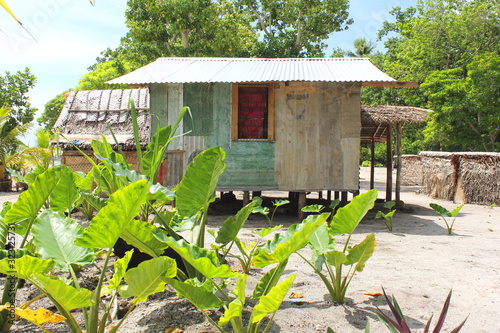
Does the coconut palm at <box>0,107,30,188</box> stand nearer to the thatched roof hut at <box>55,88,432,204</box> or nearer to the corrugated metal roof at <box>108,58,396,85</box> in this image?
the thatched roof hut at <box>55,88,432,204</box>

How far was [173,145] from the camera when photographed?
8125mm

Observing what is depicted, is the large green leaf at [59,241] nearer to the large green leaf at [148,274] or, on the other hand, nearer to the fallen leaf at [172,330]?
the large green leaf at [148,274]

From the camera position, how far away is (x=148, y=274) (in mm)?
1977

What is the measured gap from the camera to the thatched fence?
11.1 metres

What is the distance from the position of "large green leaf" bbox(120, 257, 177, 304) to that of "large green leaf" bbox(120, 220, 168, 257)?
22cm

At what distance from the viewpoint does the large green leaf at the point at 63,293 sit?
184cm

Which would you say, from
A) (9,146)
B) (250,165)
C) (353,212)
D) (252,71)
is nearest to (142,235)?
(353,212)

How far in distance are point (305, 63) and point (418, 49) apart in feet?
54.8

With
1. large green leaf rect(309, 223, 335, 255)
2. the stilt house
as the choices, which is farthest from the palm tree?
large green leaf rect(309, 223, 335, 255)

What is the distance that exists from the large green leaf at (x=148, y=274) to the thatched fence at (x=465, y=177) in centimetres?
1117

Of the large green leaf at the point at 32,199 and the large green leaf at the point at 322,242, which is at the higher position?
the large green leaf at the point at 32,199

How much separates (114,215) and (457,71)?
2258 cm

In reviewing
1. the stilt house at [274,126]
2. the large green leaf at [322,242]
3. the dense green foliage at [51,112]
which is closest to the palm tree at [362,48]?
the dense green foliage at [51,112]

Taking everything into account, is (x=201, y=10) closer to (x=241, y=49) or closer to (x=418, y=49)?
(x=241, y=49)
